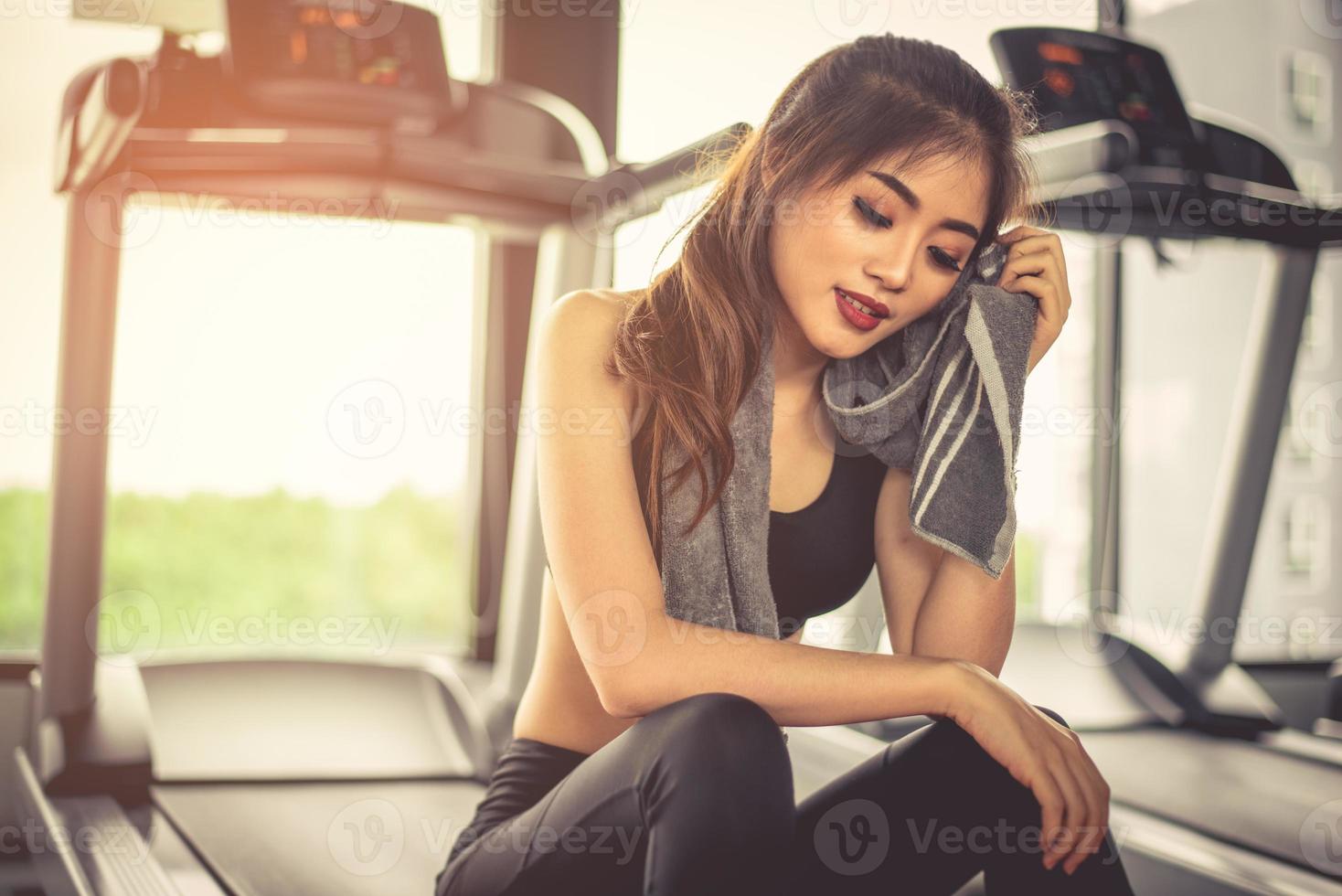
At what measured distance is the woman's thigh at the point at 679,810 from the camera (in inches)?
34.5

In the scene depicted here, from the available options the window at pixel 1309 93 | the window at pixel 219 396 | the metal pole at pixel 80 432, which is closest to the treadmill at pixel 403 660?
the metal pole at pixel 80 432

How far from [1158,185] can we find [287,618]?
2017mm

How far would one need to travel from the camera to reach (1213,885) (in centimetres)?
143

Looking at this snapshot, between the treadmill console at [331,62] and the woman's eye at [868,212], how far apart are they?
1155 mm

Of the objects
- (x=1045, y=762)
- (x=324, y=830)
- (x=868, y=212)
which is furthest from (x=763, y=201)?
(x=324, y=830)

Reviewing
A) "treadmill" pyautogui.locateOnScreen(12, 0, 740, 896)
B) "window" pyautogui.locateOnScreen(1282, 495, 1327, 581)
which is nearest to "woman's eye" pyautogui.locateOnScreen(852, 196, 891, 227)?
"treadmill" pyautogui.locateOnScreen(12, 0, 740, 896)

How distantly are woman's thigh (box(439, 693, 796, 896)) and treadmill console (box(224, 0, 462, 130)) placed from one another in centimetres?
138

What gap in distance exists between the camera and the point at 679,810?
882mm

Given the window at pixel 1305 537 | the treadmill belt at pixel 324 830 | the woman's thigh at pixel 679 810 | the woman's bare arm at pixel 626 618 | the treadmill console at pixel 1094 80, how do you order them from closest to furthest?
the woman's thigh at pixel 679 810
the woman's bare arm at pixel 626 618
the treadmill belt at pixel 324 830
the treadmill console at pixel 1094 80
the window at pixel 1305 537

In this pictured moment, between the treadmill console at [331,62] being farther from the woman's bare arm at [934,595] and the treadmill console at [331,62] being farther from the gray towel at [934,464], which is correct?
the woman's bare arm at [934,595]

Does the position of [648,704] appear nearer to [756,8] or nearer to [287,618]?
[287,618]

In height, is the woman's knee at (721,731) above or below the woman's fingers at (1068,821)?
above

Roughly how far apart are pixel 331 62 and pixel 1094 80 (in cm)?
132

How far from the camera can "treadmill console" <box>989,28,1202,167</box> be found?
1781mm
